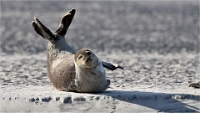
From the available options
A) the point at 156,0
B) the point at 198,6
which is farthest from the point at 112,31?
the point at 156,0

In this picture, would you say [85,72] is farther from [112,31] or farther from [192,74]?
[112,31]

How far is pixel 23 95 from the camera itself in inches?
226

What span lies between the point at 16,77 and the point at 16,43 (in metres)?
4.45

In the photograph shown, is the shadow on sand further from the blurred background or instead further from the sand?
the blurred background

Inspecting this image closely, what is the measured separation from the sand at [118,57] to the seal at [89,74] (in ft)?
0.29

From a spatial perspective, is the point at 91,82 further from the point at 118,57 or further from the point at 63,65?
the point at 118,57

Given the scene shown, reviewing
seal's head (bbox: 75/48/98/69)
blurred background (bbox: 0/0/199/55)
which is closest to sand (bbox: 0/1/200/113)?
blurred background (bbox: 0/0/199/55)

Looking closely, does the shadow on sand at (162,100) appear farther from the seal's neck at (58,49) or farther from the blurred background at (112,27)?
the blurred background at (112,27)

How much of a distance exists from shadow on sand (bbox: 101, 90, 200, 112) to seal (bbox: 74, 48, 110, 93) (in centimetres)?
14

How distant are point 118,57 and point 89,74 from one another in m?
4.26

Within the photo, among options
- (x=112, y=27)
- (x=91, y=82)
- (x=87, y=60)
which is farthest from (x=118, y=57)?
(x=112, y=27)

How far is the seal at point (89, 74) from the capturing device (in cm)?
552

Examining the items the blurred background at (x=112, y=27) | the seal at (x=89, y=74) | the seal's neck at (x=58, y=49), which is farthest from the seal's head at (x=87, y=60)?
the blurred background at (x=112, y=27)

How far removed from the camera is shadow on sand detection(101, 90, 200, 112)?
5.52m
